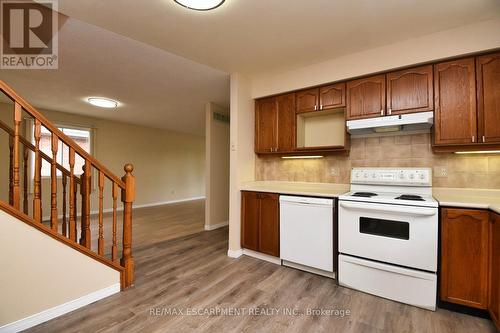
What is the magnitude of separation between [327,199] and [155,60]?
8.54 feet

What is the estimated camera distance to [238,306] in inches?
77.2

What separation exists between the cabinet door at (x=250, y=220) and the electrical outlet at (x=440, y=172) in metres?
1.98

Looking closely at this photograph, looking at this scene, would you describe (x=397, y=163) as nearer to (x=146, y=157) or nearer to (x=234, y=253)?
(x=234, y=253)

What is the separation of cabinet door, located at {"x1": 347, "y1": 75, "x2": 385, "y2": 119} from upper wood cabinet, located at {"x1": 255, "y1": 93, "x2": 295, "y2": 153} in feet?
2.41

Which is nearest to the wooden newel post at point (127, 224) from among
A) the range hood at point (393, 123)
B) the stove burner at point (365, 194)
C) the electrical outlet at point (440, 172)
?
the stove burner at point (365, 194)

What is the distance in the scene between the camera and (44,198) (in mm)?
→ 4941

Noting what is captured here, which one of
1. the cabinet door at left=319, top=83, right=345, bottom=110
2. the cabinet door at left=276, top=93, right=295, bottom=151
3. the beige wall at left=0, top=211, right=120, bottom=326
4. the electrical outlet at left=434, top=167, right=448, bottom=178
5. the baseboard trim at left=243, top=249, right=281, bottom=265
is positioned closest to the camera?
the beige wall at left=0, top=211, right=120, bottom=326

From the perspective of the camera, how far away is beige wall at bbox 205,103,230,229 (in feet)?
14.2

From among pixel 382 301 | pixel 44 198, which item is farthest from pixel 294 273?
pixel 44 198

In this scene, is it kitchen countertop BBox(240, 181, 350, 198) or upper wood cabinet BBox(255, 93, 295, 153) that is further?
upper wood cabinet BBox(255, 93, 295, 153)

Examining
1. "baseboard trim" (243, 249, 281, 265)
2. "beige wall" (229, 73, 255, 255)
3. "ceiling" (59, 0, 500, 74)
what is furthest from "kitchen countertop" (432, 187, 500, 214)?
"beige wall" (229, 73, 255, 255)

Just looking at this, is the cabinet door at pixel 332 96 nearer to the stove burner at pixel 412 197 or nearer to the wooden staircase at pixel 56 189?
the stove burner at pixel 412 197

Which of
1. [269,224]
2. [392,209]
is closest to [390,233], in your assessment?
[392,209]

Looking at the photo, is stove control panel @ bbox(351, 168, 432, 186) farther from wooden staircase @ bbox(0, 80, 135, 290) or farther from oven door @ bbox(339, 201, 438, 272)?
wooden staircase @ bbox(0, 80, 135, 290)
